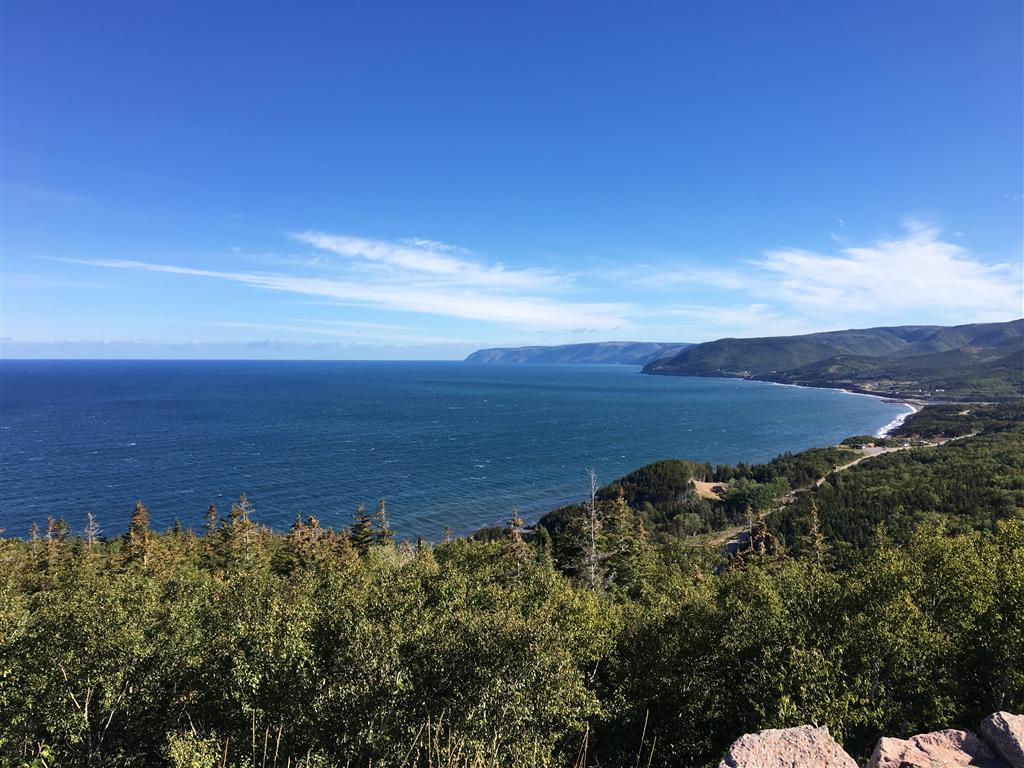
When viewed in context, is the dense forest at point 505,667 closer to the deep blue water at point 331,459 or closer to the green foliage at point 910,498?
the green foliage at point 910,498

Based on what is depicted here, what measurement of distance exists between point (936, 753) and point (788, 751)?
11.1 feet

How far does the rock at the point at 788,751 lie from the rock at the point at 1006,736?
3224mm

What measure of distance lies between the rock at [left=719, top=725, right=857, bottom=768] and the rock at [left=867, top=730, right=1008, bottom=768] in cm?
84

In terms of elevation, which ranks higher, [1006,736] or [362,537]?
[1006,736]

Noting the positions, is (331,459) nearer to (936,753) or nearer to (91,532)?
(91,532)

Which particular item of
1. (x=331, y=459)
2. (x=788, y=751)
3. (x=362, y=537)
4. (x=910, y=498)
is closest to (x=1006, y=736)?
(x=788, y=751)

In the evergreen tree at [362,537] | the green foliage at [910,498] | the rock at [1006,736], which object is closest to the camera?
the rock at [1006,736]

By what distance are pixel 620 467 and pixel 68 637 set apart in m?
117

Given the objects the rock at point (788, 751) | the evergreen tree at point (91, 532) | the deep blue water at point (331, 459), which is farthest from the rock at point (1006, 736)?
the deep blue water at point (331, 459)

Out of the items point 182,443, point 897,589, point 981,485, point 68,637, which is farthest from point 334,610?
point 182,443

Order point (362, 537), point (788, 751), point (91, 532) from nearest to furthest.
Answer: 1. point (788, 751)
2. point (91, 532)
3. point (362, 537)

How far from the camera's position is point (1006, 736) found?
1127cm

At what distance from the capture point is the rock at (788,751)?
1128cm

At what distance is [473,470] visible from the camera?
118 metres
